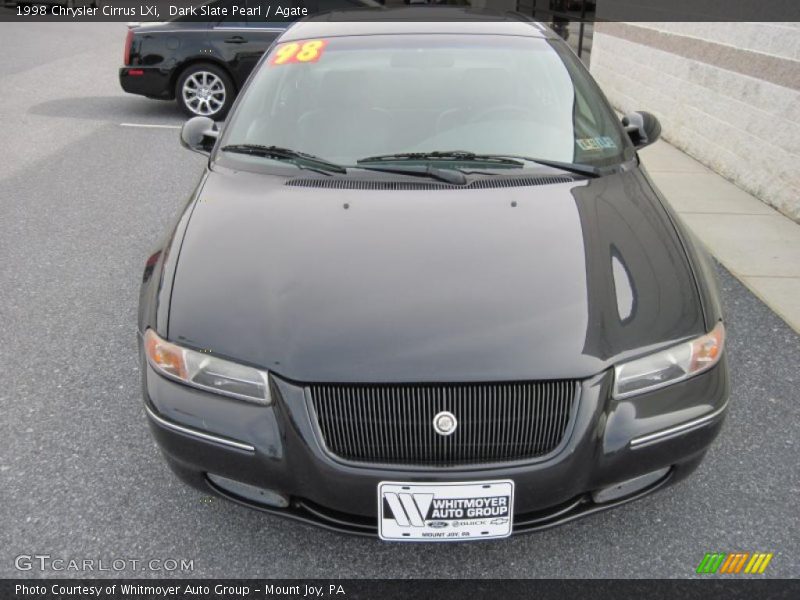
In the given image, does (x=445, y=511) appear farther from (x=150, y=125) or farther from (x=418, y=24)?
(x=150, y=125)

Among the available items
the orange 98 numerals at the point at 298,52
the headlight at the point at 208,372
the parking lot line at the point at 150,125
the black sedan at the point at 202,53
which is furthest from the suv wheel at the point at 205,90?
the headlight at the point at 208,372

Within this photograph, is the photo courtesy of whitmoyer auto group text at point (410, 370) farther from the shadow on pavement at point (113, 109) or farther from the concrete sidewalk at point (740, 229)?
the shadow on pavement at point (113, 109)

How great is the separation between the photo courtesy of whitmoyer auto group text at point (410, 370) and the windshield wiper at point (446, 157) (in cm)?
1

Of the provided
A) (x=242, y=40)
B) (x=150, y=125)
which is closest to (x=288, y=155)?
(x=150, y=125)

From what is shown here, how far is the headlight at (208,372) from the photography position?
6.86 ft

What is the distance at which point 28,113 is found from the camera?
8625 mm

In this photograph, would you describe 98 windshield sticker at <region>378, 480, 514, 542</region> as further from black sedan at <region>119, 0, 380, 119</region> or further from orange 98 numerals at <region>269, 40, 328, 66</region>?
black sedan at <region>119, 0, 380, 119</region>

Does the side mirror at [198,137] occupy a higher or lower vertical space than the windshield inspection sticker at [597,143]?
lower

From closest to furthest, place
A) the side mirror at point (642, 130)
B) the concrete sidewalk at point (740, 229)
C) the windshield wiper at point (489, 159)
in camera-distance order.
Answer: the windshield wiper at point (489, 159), the side mirror at point (642, 130), the concrete sidewalk at point (740, 229)

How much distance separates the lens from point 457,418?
6.62 ft

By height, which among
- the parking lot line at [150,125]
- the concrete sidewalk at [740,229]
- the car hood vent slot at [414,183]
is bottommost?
the concrete sidewalk at [740,229]

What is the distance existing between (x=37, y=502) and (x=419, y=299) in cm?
156

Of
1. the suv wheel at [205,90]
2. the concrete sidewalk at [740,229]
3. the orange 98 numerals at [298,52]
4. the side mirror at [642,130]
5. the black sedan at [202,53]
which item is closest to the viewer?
the orange 98 numerals at [298,52]

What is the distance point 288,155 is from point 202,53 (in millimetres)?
6136
